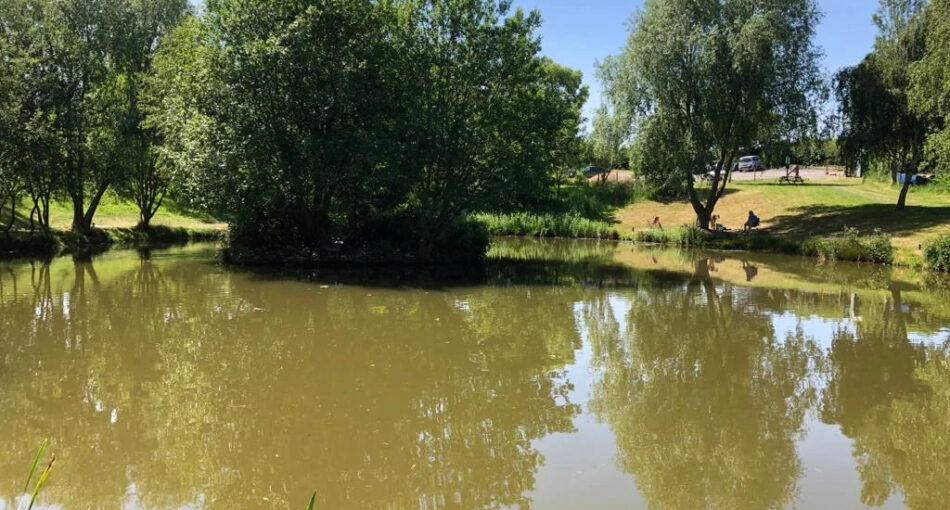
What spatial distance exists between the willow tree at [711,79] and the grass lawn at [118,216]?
2506 cm

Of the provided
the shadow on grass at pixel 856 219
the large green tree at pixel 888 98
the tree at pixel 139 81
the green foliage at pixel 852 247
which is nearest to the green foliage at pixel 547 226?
the shadow on grass at pixel 856 219

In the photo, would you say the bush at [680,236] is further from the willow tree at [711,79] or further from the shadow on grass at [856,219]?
the shadow on grass at [856,219]

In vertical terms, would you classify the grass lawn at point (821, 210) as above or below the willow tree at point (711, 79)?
below

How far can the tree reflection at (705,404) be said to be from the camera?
6.42 meters

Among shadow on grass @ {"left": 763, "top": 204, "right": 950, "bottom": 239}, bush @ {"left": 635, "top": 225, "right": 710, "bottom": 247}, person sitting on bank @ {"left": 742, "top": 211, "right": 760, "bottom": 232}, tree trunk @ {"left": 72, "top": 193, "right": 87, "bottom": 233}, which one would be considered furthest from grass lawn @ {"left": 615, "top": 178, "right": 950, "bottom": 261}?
tree trunk @ {"left": 72, "top": 193, "right": 87, "bottom": 233}

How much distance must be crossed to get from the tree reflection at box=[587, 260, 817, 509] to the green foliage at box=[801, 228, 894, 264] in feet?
44.7

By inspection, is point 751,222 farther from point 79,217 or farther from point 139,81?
point 79,217

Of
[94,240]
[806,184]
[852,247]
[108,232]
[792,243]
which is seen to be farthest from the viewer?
[806,184]

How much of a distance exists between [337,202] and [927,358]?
699 inches

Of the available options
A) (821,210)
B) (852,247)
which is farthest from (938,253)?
(821,210)

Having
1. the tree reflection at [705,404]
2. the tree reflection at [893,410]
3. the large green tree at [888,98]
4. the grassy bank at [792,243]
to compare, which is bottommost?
the tree reflection at [893,410]

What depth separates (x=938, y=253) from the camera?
22.4m

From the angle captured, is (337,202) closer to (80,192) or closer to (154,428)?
(80,192)

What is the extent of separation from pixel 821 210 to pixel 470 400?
33.0 metres
